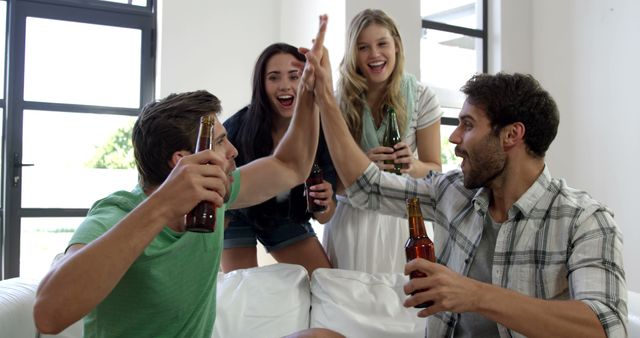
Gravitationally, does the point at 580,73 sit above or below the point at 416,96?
above

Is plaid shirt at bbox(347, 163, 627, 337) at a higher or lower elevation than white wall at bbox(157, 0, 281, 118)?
lower

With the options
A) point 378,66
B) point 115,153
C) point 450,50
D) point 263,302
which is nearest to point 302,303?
point 263,302

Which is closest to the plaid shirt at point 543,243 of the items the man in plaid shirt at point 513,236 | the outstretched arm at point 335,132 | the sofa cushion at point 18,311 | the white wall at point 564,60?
the man in plaid shirt at point 513,236

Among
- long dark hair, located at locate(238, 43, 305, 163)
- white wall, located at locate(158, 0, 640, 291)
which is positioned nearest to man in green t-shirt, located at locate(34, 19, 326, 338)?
long dark hair, located at locate(238, 43, 305, 163)

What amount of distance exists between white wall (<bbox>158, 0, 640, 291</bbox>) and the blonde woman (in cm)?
200

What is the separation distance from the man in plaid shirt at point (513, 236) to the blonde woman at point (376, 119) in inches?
22.0

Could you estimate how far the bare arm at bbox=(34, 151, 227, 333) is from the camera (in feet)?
3.22

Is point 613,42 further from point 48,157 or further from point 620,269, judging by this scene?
point 48,157

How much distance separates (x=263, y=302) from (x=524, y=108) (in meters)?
1.09

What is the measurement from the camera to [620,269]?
1.27 m

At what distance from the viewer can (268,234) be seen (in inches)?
89.6

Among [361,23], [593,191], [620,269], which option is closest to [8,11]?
[361,23]

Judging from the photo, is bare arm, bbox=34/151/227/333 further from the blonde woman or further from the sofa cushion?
the blonde woman

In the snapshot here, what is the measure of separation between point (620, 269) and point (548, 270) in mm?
154
